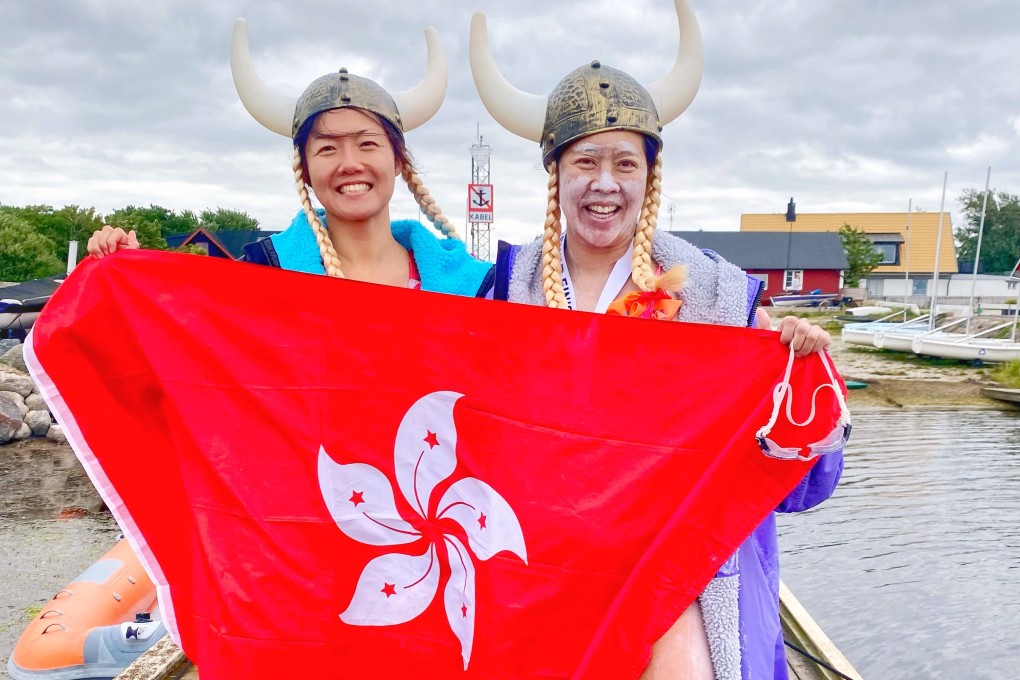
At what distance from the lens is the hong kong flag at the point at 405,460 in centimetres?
214

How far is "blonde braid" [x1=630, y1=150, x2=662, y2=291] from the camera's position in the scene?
244 cm

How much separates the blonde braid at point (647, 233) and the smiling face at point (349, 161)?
94 cm

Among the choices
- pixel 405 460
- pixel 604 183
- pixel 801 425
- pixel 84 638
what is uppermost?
pixel 604 183

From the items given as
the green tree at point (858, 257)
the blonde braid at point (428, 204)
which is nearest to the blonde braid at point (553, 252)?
the blonde braid at point (428, 204)

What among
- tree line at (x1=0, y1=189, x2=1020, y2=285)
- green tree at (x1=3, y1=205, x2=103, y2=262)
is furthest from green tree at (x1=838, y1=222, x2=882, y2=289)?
green tree at (x1=3, y1=205, x2=103, y2=262)

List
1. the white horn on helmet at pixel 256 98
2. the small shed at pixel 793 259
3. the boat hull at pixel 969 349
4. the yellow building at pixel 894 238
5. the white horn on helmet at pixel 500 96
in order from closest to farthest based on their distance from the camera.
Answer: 1. the white horn on helmet at pixel 500 96
2. the white horn on helmet at pixel 256 98
3. the boat hull at pixel 969 349
4. the small shed at pixel 793 259
5. the yellow building at pixel 894 238

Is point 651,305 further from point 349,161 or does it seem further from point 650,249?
point 349,161

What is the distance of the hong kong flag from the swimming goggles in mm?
24

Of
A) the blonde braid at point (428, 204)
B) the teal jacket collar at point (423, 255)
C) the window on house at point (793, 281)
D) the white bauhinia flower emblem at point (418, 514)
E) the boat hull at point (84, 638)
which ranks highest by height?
the blonde braid at point (428, 204)

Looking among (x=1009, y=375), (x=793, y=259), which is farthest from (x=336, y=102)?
(x=793, y=259)

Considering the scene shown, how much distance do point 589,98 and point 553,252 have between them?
1.68ft

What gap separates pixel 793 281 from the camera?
147 ft

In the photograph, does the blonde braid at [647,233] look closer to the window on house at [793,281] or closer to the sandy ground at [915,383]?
the sandy ground at [915,383]

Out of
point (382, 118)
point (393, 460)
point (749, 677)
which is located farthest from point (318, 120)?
point (749, 677)
